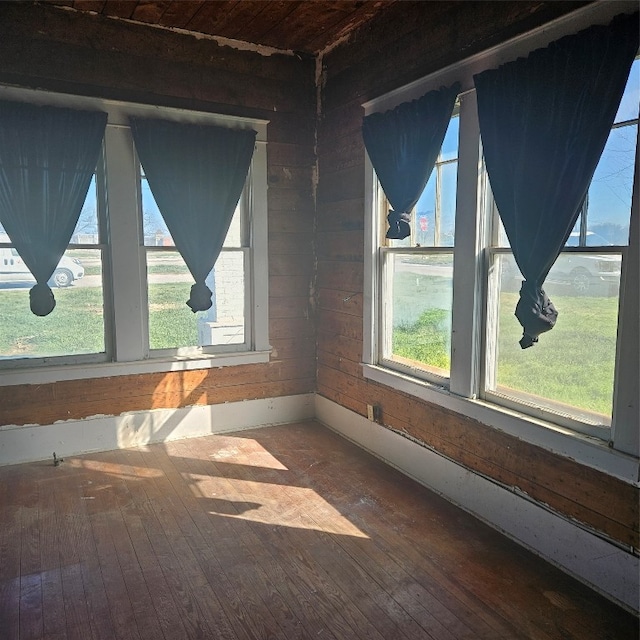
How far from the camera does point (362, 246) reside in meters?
3.95

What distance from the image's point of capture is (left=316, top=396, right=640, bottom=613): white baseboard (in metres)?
2.29

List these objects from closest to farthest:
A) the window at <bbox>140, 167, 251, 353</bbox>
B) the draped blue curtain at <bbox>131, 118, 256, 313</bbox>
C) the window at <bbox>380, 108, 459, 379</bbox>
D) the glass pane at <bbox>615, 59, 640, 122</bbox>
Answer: the glass pane at <bbox>615, 59, 640, 122</bbox> → the window at <bbox>380, 108, 459, 379</bbox> → the draped blue curtain at <bbox>131, 118, 256, 313</bbox> → the window at <bbox>140, 167, 251, 353</bbox>

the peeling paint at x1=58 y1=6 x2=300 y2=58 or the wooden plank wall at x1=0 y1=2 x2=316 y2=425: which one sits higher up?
the peeling paint at x1=58 y1=6 x2=300 y2=58

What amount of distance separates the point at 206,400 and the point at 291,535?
5.60 ft

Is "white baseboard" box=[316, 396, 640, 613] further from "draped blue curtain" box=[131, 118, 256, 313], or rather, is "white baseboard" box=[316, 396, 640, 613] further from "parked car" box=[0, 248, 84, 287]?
"parked car" box=[0, 248, 84, 287]

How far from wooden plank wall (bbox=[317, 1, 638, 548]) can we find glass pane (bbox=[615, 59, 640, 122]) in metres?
0.42

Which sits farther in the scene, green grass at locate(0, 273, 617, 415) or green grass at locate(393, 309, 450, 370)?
green grass at locate(393, 309, 450, 370)

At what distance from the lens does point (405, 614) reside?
7.38ft

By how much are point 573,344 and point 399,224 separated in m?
1.31

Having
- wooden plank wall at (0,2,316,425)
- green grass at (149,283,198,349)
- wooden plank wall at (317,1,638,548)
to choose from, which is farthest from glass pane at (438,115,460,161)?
green grass at (149,283,198,349)

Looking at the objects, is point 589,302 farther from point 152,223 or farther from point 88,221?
point 88,221

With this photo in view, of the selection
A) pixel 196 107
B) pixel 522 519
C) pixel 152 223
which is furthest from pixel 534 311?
pixel 196 107

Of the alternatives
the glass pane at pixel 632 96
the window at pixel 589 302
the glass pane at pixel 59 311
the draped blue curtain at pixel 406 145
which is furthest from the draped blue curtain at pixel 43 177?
the glass pane at pixel 632 96

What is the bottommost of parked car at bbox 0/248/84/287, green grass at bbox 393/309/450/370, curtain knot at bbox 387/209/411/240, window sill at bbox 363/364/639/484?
window sill at bbox 363/364/639/484
